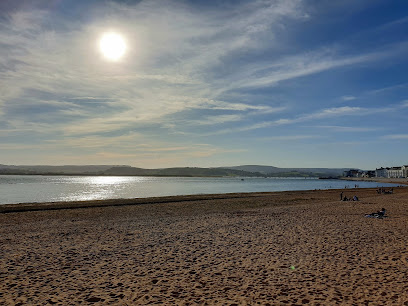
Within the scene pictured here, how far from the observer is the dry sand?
7.96 m

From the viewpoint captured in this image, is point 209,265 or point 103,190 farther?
point 103,190

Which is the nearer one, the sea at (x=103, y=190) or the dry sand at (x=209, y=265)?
the dry sand at (x=209, y=265)

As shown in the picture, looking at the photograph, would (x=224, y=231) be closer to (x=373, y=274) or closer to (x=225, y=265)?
(x=225, y=265)

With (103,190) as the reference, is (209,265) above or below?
above

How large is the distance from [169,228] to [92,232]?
454 centimetres

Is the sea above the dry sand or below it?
below

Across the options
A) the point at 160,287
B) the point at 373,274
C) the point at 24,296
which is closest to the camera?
the point at 24,296

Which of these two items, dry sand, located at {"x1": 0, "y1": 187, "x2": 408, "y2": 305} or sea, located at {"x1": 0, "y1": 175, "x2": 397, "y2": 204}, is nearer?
dry sand, located at {"x1": 0, "y1": 187, "x2": 408, "y2": 305}

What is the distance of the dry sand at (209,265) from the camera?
7.96 m

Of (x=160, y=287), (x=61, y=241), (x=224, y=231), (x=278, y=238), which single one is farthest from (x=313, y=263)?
(x=61, y=241)

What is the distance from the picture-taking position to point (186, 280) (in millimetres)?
9266

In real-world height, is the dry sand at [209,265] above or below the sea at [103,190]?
above

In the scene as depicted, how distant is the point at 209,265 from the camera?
35.4ft

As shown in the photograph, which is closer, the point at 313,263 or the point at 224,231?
the point at 313,263
